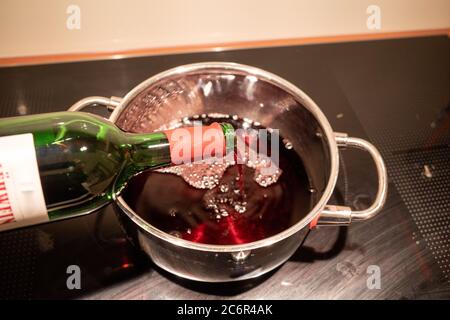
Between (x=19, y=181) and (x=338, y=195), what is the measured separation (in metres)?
0.53

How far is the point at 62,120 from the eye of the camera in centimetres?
56

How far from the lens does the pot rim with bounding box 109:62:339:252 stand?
52 cm

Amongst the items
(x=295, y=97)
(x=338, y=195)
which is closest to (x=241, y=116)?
(x=295, y=97)

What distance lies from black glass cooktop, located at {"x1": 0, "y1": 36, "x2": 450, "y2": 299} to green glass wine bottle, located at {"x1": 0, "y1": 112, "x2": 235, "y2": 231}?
138 millimetres

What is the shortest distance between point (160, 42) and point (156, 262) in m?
0.56

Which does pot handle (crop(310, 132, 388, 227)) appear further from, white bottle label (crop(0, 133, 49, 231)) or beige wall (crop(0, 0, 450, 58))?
beige wall (crop(0, 0, 450, 58))

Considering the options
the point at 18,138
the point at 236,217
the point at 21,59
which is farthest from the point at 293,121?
the point at 21,59

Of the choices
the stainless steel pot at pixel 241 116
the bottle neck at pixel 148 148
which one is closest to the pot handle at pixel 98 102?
the stainless steel pot at pixel 241 116

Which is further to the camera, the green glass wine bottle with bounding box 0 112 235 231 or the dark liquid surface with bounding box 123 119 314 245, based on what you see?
the dark liquid surface with bounding box 123 119 314 245

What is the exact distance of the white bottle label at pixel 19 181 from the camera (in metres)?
0.47

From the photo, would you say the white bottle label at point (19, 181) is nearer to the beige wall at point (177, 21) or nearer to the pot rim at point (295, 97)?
the pot rim at point (295, 97)

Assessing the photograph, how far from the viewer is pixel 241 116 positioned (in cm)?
84

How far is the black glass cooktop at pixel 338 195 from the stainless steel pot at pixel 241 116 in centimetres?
8

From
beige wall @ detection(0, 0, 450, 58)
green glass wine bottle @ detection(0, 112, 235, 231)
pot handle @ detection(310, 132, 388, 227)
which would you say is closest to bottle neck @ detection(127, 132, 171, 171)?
green glass wine bottle @ detection(0, 112, 235, 231)
